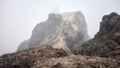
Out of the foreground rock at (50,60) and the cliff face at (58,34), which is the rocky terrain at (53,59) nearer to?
the foreground rock at (50,60)

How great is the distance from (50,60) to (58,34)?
76796 millimetres

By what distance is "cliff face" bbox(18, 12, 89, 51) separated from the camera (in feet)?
285

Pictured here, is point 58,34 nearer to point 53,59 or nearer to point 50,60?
point 53,59

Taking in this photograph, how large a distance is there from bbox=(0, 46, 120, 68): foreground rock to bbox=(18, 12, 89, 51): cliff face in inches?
2257

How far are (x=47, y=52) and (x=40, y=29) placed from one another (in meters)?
96.8

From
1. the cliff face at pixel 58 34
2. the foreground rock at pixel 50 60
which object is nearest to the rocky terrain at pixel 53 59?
the foreground rock at pixel 50 60

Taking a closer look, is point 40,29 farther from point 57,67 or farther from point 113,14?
point 57,67

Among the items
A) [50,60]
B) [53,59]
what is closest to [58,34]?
[53,59]

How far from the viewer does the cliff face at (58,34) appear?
285 feet

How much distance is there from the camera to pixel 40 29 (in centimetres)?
11800

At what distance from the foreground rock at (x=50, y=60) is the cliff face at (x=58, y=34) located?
188 feet

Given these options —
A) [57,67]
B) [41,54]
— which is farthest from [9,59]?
[57,67]

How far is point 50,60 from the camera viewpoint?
59.5 feet

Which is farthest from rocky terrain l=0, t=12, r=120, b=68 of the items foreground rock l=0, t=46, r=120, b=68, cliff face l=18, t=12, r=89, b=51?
cliff face l=18, t=12, r=89, b=51
